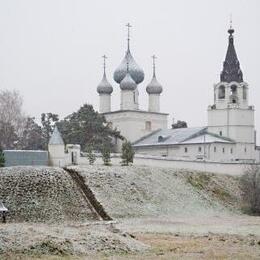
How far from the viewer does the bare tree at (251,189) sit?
5125 cm

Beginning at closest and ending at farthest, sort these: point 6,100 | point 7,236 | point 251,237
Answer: point 7,236 < point 251,237 < point 6,100

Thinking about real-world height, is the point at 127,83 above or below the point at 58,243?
above

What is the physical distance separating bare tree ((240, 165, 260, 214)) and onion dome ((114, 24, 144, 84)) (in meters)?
23.7

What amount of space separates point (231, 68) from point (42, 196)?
33.9m

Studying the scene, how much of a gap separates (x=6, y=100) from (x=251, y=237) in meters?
42.7

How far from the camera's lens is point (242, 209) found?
2051 inches

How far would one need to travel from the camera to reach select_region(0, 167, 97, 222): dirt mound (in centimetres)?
4153

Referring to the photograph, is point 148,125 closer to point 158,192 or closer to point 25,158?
point 25,158

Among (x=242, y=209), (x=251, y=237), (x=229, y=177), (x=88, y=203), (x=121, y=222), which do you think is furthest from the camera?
(x=229, y=177)

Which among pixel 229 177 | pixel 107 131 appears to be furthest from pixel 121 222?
pixel 107 131

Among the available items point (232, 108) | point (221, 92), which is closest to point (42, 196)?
point (232, 108)

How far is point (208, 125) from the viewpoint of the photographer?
73.9 meters

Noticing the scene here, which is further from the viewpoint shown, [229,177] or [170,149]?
[170,149]

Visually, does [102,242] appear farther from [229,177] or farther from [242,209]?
[229,177]
